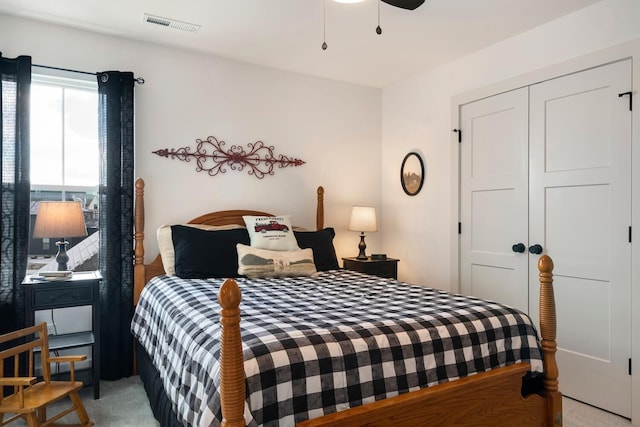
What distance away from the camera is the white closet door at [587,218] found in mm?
2658

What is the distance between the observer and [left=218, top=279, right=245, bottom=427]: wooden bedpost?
130 centimetres

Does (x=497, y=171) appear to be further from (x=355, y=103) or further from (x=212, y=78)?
(x=212, y=78)

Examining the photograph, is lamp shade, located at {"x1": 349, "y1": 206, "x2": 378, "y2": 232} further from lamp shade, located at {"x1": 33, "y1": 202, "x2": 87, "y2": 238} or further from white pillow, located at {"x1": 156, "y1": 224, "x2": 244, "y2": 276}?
lamp shade, located at {"x1": 33, "y1": 202, "x2": 87, "y2": 238}

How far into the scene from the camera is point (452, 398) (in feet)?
5.51

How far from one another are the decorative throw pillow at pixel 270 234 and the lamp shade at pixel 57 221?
114 cm

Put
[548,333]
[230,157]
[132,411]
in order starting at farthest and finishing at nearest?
[230,157] < [132,411] < [548,333]

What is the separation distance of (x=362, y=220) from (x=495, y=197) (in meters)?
1.19

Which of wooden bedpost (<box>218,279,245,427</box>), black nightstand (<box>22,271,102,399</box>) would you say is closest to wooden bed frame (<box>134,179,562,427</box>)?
wooden bedpost (<box>218,279,245,427</box>)

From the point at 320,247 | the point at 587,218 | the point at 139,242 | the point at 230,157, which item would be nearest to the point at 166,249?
the point at 139,242

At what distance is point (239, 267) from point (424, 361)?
1659 mm

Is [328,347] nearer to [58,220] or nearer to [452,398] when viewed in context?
[452,398]

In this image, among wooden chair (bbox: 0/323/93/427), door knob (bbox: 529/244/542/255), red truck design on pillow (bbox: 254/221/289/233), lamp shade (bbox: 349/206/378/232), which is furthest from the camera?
lamp shade (bbox: 349/206/378/232)

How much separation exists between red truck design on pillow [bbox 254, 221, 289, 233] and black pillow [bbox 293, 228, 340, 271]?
0.57 feet

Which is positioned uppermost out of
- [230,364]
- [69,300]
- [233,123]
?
[233,123]
